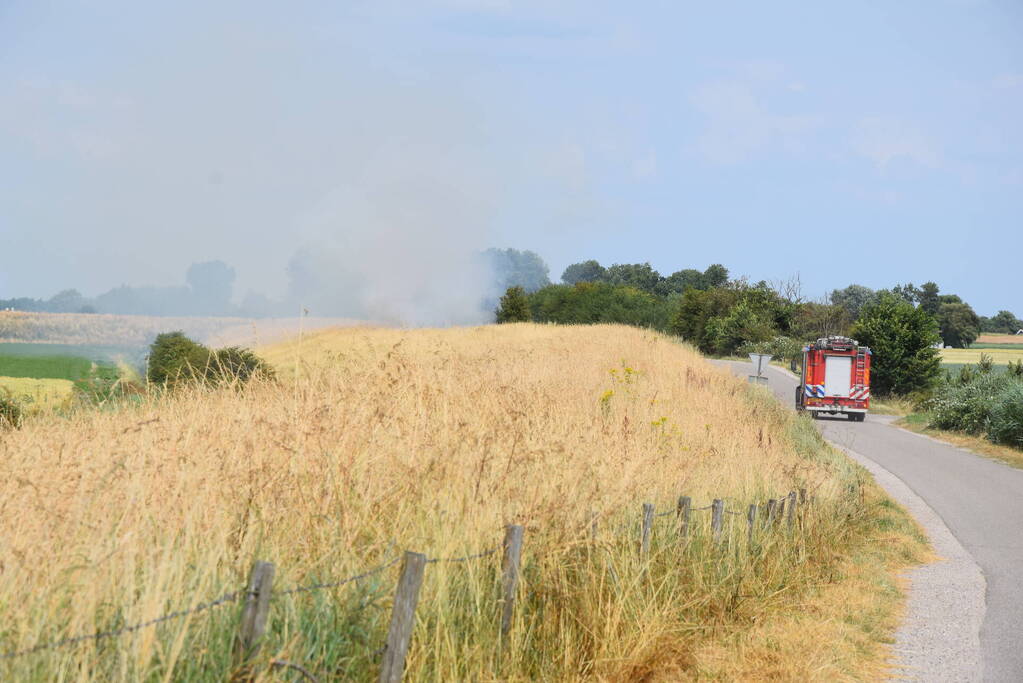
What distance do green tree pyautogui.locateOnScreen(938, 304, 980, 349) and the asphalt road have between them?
106 m

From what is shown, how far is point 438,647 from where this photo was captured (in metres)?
5.53

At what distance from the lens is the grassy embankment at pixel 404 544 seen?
181 inches

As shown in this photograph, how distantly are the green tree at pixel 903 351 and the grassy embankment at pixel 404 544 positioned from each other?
42.4m

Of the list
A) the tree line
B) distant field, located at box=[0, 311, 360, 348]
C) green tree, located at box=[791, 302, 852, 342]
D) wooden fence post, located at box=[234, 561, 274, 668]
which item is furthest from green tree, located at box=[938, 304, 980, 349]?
wooden fence post, located at box=[234, 561, 274, 668]

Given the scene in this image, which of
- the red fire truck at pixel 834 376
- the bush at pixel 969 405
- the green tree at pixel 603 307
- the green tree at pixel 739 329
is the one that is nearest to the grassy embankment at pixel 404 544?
the bush at pixel 969 405

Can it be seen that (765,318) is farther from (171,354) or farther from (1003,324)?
(1003,324)

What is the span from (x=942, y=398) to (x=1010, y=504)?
66.8 ft

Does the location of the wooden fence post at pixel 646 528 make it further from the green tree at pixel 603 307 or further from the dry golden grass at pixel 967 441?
the green tree at pixel 603 307

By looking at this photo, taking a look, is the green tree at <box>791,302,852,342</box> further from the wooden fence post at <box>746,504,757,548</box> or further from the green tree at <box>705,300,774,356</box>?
the wooden fence post at <box>746,504,757,548</box>

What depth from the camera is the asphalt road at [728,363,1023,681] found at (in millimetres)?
8992

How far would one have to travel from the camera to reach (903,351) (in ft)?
167

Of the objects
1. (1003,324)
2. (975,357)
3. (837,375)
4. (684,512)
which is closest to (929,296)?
(1003,324)

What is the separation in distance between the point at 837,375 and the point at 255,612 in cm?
3628

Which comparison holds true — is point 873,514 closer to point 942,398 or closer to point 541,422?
point 541,422
